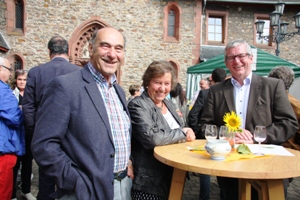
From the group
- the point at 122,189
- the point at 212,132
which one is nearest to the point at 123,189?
the point at 122,189

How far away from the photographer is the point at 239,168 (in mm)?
1777

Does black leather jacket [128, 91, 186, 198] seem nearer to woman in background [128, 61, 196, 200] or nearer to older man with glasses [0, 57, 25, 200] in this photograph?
woman in background [128, 61, 196, 200]

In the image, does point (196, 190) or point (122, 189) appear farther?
point (196, 190)

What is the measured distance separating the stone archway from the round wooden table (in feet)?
37.4

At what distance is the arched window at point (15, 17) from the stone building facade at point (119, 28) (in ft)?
0.14

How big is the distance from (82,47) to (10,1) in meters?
3.90

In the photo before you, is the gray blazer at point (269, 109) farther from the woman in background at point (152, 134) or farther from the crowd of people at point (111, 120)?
the woman in background at point (152, 134)

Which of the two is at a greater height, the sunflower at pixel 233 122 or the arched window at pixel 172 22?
the arched window at pixel 172 22

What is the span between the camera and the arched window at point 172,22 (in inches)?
542

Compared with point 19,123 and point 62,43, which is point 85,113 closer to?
point 19,123

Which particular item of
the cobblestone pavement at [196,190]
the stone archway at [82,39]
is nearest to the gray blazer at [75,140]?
the cobblestone pavement at [196,190]

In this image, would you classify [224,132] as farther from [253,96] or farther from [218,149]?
[253,96]

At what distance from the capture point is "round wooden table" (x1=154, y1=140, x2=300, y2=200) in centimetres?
172

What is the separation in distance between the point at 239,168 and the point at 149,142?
2.57 ft
